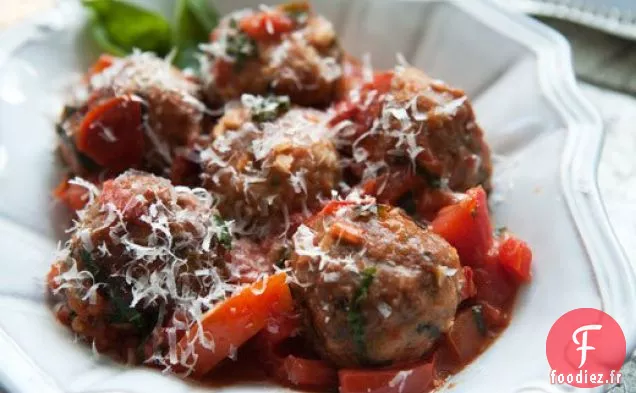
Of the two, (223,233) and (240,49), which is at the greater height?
(240,49)

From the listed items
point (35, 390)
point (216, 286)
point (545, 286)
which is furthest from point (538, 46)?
point (35, 390)

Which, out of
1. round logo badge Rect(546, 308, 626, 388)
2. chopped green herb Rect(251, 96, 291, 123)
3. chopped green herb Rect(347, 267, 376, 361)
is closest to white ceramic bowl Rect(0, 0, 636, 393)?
round logo badge Rect(546, 308, 626, 388)

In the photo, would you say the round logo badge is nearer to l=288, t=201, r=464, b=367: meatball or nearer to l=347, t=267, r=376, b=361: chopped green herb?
l=288, t=201, r=464, b=367: meatball

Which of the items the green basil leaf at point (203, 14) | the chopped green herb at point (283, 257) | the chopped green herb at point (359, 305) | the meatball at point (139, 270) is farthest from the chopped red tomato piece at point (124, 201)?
the green basil leaf at point (203, 14)

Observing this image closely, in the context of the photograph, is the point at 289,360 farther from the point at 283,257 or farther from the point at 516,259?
the point at 516,259

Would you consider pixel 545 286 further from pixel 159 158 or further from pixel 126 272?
pixel 159 158

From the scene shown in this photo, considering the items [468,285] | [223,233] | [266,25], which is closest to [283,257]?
[223,233]
